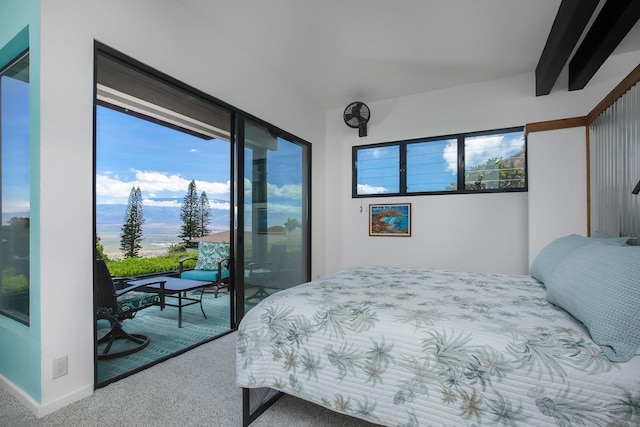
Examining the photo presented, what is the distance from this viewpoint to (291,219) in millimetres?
4082

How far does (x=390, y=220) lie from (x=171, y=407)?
3317 mm

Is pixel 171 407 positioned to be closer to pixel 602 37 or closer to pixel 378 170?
pixel 378 170

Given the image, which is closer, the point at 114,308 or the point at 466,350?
the point at 466,350

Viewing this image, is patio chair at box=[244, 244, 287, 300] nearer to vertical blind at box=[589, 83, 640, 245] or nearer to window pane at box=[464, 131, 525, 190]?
window pane at box=[464, 131, 525, 190]

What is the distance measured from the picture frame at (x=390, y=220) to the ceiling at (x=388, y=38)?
1.60 m

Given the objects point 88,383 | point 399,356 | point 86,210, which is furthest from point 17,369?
point 399,356

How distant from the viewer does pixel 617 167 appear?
2385 millimetres

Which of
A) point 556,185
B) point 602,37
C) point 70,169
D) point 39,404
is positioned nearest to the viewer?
point 39,404

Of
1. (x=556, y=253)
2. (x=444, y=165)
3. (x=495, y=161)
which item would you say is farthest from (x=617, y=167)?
(x=444, y=165)

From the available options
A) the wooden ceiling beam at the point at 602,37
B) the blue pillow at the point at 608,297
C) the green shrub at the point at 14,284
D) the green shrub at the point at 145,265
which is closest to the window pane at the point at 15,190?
the green shrub at the point at 14,284

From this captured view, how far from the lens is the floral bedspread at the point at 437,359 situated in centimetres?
102

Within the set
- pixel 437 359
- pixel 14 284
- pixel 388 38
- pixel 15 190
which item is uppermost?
pixel 388 38

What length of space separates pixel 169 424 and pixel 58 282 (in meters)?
1.02

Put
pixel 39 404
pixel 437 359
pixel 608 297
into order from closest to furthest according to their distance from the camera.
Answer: pixel 608 297
pixel 437 359
pixel 39 404
